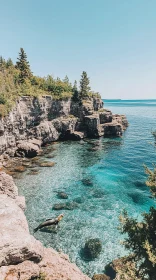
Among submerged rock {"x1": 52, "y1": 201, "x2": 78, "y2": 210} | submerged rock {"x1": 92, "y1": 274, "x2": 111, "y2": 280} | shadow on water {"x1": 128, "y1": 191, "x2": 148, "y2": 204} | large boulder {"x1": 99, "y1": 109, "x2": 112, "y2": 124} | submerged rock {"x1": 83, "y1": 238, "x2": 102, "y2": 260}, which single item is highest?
large boulder {"x1": 99, "y1": 109, "x2": 112, "y2": 124}

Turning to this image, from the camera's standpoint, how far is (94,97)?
2849 inches

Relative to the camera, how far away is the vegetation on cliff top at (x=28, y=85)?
48.2m

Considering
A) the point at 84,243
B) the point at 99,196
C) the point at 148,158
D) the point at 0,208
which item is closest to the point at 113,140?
the point at 148,158

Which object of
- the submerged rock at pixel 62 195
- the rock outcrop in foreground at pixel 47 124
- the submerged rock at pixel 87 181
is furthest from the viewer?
the rock outcrop in foreground at pixel 47 124

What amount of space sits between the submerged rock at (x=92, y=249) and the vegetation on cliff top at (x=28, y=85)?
110 feet

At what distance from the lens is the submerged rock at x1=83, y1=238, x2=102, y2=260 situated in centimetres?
1822

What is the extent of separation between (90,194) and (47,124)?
31.2 m

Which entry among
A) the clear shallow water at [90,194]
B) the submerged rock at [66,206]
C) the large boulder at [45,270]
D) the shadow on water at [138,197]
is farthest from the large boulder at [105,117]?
the large boulder at [45,270]

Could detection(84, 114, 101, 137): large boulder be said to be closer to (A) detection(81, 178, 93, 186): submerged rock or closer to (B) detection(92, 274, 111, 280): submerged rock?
(A) detection(81, 178, 93, 186): submerged rock

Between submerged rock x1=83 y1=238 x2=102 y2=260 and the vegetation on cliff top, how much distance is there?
33.5 m

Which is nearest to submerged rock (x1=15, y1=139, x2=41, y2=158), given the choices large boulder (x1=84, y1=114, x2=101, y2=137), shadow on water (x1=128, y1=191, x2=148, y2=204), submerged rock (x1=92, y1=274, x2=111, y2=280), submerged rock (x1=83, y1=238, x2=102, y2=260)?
shadow on water (x1=128, y1=191, x2=148, y2=204)

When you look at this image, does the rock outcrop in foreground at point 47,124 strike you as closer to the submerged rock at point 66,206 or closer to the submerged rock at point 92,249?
the submerged rock at point 66,206

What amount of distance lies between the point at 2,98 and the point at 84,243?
34.2 metres

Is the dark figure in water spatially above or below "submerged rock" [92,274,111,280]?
above
